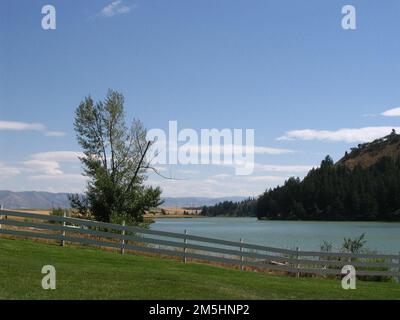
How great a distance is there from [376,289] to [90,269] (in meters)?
9.08

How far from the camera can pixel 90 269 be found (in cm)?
1678

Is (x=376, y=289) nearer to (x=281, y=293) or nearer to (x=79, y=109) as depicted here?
(x=281, y=293)

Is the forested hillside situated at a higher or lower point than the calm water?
higher

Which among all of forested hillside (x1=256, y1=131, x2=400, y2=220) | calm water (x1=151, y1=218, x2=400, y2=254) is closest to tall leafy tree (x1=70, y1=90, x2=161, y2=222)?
calm water (x1=151, y1=218, x2=400, y2=254)

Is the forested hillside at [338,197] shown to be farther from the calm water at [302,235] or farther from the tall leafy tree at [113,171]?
the tall leafy tree at [113,171]

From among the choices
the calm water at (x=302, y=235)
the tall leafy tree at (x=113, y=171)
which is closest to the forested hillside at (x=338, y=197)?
the calm water at (x=302, y=235)

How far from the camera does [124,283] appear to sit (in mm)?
14148

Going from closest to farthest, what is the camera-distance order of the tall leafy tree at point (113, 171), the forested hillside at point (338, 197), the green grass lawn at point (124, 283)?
the green grass lawn at point (124, 283) → the tall leafy tree at point (113, 171) → the forested hillside at point (338, 197)

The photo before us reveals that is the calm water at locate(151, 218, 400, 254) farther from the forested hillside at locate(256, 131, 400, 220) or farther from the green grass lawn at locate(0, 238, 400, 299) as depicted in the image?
the forested hillside at locate(256, 131, 400, 220)

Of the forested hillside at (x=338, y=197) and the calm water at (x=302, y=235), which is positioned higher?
the forested hillside at (x=338, y=197)

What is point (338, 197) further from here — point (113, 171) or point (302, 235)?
point (113, 171)

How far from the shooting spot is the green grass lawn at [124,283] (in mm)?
12461

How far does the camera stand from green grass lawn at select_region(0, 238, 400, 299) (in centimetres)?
1246
